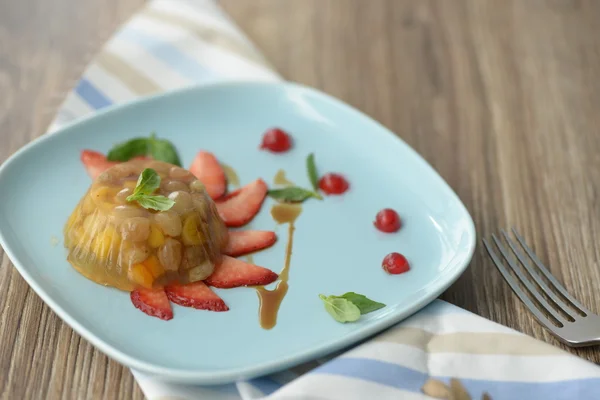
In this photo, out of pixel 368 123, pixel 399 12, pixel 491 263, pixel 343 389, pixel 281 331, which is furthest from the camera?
pixel 399 12

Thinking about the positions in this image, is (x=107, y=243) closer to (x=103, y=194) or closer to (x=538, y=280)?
(x=103, y=194)

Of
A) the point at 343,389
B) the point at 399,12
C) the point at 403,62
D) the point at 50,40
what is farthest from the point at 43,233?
the point at 399,12

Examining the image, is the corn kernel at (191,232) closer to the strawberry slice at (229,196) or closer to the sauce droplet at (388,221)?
the strawberry slice at (229,196)

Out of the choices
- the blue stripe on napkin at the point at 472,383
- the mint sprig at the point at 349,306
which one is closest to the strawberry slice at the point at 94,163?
the mint sprig at the point at 349,306

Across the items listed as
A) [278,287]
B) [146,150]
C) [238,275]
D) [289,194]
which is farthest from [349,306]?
[146,150]

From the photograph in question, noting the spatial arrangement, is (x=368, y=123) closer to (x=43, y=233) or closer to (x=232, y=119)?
(x=232, y=119)

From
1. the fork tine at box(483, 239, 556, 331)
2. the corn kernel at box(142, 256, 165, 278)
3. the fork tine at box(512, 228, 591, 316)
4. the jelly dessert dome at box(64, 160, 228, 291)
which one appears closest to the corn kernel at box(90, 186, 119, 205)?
the jelly dessert dome at box(64, 160, 228, 291)

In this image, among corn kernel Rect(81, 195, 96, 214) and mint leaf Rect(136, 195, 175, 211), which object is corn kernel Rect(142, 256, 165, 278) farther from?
corn kernel Rect(81, 195, 96, 214)
